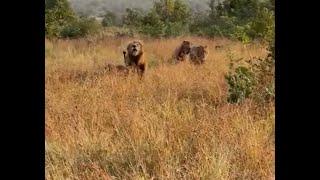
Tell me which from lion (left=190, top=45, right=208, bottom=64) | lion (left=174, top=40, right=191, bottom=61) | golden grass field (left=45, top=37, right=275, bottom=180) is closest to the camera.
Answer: golden grass field (left=45, top=37, right=275, bottom=180)

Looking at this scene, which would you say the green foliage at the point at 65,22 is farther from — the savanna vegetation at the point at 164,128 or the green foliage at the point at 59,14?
the savanna vegetation at the point at 164,128

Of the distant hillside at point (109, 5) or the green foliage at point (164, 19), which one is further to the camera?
the distant hillside at point (109, 5)

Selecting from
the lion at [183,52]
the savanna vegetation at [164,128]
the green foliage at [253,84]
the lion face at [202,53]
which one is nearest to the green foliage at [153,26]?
the lion at [183,52]

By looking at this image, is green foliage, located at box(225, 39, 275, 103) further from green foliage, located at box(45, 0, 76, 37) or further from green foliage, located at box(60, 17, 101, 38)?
green foliage, located at box(60, 17, 101, 38)

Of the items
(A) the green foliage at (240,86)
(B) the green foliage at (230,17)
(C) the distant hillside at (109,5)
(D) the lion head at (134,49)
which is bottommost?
(A) the green foliage at (240,86)

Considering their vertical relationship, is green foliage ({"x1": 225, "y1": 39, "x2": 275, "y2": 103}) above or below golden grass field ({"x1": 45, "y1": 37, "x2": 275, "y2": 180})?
above

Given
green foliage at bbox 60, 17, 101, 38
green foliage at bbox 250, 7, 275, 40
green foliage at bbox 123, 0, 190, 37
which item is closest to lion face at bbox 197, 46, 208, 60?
green foliage at bbox 250, 7, 275, 40

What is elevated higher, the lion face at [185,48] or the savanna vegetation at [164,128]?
the lion face at [185,48]

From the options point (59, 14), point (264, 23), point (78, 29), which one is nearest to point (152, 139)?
point (264, 23)

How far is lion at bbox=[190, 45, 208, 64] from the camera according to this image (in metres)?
11.5

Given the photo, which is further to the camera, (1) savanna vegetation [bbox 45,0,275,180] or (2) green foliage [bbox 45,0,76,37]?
(2) green foliage [bbox 45,0,76,37]

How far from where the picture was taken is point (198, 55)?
1185cm

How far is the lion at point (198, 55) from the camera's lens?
37.6 feet

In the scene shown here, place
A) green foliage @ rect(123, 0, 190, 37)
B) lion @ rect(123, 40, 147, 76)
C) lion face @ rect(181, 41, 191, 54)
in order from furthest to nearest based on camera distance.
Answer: green foliage @ rect(123, 0, 190, 37), lion face @ rect(181, 41, 191, 54), lion @ rect(123, 40, 147, 76)
